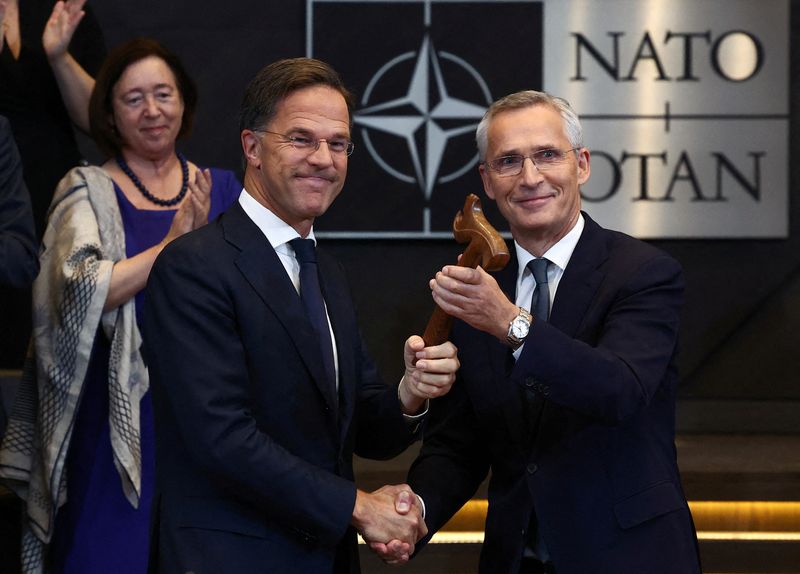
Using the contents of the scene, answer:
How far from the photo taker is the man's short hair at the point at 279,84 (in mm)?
2125

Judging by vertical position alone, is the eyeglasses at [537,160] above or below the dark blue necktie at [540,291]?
above

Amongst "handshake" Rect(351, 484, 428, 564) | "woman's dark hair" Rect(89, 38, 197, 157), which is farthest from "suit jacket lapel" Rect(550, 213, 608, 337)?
"woman's dark hair" Rect(89, 38, 197, 157)

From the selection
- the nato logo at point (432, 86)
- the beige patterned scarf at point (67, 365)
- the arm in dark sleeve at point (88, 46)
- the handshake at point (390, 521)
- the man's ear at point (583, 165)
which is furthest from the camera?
the nato logo at point (432, 86)

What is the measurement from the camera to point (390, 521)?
6.89 ft

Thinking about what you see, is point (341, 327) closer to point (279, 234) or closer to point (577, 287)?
point (279, 234)

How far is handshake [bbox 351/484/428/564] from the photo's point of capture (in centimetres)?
206

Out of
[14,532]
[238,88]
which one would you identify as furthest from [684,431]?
[14,532]

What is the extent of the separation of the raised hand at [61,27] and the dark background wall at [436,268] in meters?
1.39

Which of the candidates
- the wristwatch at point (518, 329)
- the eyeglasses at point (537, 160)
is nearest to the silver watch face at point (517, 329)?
the wristwatch at point (518, 329)

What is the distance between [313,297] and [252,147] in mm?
277

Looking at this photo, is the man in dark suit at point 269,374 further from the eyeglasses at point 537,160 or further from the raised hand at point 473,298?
the eyeglasses at point 537,160

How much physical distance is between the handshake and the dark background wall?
2.73 meters

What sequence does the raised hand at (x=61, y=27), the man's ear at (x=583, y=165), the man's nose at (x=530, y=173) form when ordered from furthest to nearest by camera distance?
the raised hand at (x=61, y=27)
the man's ear at (x=583, y=165)
the man's nose at (x=530, y=173)

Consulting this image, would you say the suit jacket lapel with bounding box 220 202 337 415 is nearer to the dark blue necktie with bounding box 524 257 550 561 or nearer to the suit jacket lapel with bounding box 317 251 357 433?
the suit jacket lapel with bounding box 317 251 357 433
